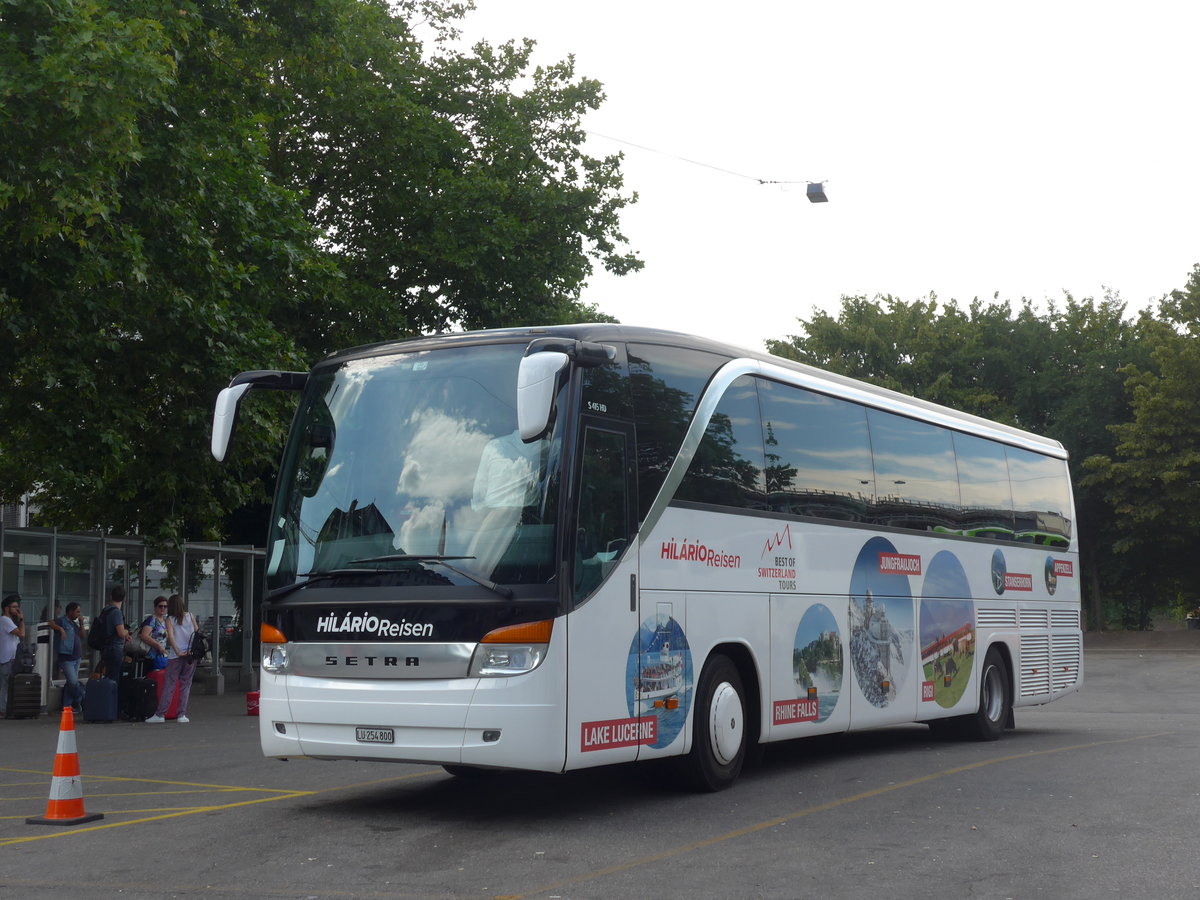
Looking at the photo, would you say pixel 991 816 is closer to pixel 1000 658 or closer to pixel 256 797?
pixel 256 797

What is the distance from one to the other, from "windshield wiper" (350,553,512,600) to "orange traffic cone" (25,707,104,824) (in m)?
2.19

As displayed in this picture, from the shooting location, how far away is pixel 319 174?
29984mm

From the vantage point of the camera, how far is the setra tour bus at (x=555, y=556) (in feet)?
29.7

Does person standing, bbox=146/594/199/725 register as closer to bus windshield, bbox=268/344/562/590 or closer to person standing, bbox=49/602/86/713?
person standing, bbox=49/602/86/713

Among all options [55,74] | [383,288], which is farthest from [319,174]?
[55,74]

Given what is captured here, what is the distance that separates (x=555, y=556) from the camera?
9.13 metres

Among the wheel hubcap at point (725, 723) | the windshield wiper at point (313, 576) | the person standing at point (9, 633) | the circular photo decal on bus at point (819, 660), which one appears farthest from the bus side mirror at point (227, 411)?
the person standing at point (9, 633)

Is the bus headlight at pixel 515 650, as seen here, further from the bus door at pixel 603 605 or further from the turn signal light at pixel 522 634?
the bus door at pixel 603 605

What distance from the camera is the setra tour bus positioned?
9.06 meters

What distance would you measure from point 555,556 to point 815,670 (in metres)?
4.01

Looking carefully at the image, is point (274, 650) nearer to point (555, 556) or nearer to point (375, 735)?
point (375, 735)

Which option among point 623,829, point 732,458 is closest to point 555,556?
point 623,829

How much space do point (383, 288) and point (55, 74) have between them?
1497 cm

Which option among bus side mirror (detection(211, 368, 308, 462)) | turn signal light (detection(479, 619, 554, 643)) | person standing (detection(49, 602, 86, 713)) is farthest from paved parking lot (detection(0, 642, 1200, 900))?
person standing (detection(49, 602, 86, 713))
